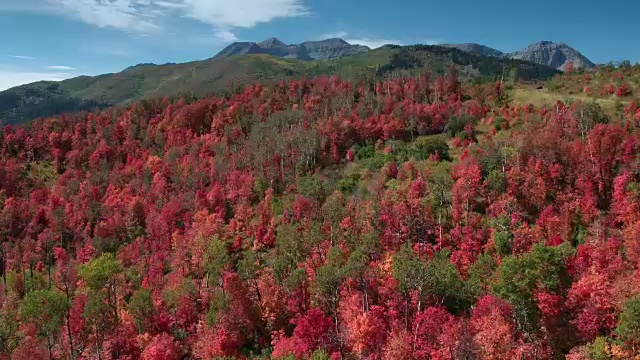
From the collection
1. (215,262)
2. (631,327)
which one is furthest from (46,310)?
(631,327)

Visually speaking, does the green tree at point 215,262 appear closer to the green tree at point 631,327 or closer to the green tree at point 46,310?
the green tree at point 46,310

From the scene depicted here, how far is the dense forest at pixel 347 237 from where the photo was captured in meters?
65.6

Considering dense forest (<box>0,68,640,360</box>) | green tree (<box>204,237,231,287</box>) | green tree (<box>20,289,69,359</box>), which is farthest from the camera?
green tree (<box>204,237,231,287</box>)

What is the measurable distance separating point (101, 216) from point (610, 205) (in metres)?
142

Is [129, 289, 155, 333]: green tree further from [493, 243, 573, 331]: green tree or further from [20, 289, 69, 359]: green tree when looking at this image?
[493, 243, 573, 331]: green tree

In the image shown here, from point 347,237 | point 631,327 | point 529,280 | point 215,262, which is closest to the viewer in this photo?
point 631,327

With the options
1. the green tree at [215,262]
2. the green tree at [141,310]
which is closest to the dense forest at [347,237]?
→ the green tree at [141,310]

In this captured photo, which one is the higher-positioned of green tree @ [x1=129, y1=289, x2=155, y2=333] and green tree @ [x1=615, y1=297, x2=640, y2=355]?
green tree @ [x1=615, y1=297, x2=640, y2=355]

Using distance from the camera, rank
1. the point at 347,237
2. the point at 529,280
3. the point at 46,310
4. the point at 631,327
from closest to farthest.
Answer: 1. the point at 631,327
2. the point at 529,280
3. the point at 46,310
4. the point at 347,237

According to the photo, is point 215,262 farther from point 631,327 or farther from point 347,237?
point 631,327

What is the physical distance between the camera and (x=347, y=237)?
96438mm

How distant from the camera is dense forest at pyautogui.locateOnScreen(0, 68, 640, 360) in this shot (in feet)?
215

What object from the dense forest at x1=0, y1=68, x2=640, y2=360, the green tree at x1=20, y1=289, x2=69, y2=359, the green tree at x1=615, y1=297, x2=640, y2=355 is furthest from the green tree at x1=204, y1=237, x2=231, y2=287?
the green tree at x1=615, y1=297, x2=640, y2=355

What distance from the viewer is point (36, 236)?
145 m
